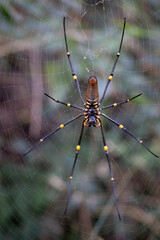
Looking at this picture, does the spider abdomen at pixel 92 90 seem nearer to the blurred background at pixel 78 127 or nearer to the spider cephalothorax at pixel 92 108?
the spider cephalothorax at pixel 92 108

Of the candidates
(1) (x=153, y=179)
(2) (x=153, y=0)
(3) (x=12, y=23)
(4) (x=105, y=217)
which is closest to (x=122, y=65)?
(2) (x=153, y=0)

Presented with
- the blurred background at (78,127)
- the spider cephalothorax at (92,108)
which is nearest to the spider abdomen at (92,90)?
the spider cephalothorax at (92,108)

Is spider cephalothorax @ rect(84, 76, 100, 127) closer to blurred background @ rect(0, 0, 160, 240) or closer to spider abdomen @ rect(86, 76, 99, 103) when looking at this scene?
spider abdomen @ rect(86, 76, 99, 103)

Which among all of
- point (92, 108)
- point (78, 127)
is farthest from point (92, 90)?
point (78, 127)

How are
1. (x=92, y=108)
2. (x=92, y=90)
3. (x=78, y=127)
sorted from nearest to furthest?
(x=92, y=90)
(x=92, y=108)
(x=78, y=127)

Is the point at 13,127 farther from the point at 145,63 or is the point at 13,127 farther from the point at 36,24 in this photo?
the point at 145,63

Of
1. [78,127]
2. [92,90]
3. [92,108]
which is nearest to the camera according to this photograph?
[92,90]

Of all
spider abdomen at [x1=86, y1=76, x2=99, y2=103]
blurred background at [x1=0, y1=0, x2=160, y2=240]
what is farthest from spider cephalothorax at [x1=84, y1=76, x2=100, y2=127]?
blurred background at [x1=0, y1=0, x2=160, y2=240]

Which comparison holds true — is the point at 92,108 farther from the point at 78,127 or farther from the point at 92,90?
the point at 78,127
